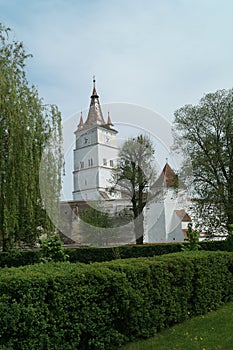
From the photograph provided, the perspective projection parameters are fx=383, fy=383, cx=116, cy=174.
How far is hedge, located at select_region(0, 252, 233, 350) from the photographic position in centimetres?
444

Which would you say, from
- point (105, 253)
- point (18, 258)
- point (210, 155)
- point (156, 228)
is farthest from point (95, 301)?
point (156, 228)

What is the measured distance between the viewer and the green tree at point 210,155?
24.2m

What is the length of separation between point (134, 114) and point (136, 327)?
469 inches

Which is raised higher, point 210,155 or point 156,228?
point 210,155

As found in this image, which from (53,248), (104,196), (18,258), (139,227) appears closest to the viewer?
(53,248)

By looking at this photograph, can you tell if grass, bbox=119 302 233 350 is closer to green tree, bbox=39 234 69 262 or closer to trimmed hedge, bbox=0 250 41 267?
green tree, bbox=39 234 69 262

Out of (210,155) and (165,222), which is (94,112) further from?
(165,222)

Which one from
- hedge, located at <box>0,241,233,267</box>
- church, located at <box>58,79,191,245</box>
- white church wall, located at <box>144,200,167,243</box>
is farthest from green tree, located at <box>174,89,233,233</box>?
white church wall, located at <box>144,200,167,243</box>

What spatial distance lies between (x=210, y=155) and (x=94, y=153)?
1155 centimetres

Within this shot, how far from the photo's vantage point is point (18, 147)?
13008 millimetres

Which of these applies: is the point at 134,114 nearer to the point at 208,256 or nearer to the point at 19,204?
the point at 19,204

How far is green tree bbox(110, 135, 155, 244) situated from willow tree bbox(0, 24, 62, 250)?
14.4 meters

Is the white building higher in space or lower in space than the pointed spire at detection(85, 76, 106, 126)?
lower

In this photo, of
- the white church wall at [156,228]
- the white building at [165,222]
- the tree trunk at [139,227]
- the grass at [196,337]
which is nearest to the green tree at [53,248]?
the grass at [196,337]
